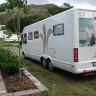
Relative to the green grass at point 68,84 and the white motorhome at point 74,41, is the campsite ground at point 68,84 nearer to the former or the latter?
the green grass at point 68,84

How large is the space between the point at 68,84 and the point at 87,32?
88.2 inches

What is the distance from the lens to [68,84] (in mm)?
8742

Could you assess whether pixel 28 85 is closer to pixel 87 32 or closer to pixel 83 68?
pixel 83 68

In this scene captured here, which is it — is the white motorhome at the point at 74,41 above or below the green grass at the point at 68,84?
above

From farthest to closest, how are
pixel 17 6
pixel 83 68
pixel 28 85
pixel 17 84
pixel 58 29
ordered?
pixel 58 29
pixel 83 68
pixel 17 6
pixel 17 84
pixel 28 85

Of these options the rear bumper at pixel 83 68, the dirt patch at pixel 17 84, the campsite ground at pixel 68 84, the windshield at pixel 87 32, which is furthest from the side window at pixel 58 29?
the dirt patch at pixel 17 84

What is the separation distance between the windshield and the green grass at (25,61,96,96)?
160 centimetres

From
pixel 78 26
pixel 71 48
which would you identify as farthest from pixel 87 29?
pixel 71 48

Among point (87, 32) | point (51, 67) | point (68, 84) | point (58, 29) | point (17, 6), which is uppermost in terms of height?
point (17, 6)

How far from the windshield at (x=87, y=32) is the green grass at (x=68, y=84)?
62.9 inches

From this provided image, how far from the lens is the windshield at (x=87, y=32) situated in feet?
28.5

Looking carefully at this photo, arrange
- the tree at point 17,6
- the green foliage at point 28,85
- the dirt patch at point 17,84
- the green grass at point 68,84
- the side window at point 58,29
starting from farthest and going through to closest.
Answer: the side window at point 58,29, the tree at point 17,6, the green grass at point 68,84, the green foliage at point 28,85, the dirt patch at point 17,84

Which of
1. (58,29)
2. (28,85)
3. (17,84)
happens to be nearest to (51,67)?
(58,29)

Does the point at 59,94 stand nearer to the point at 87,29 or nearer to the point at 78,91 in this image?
the point at 78,91
